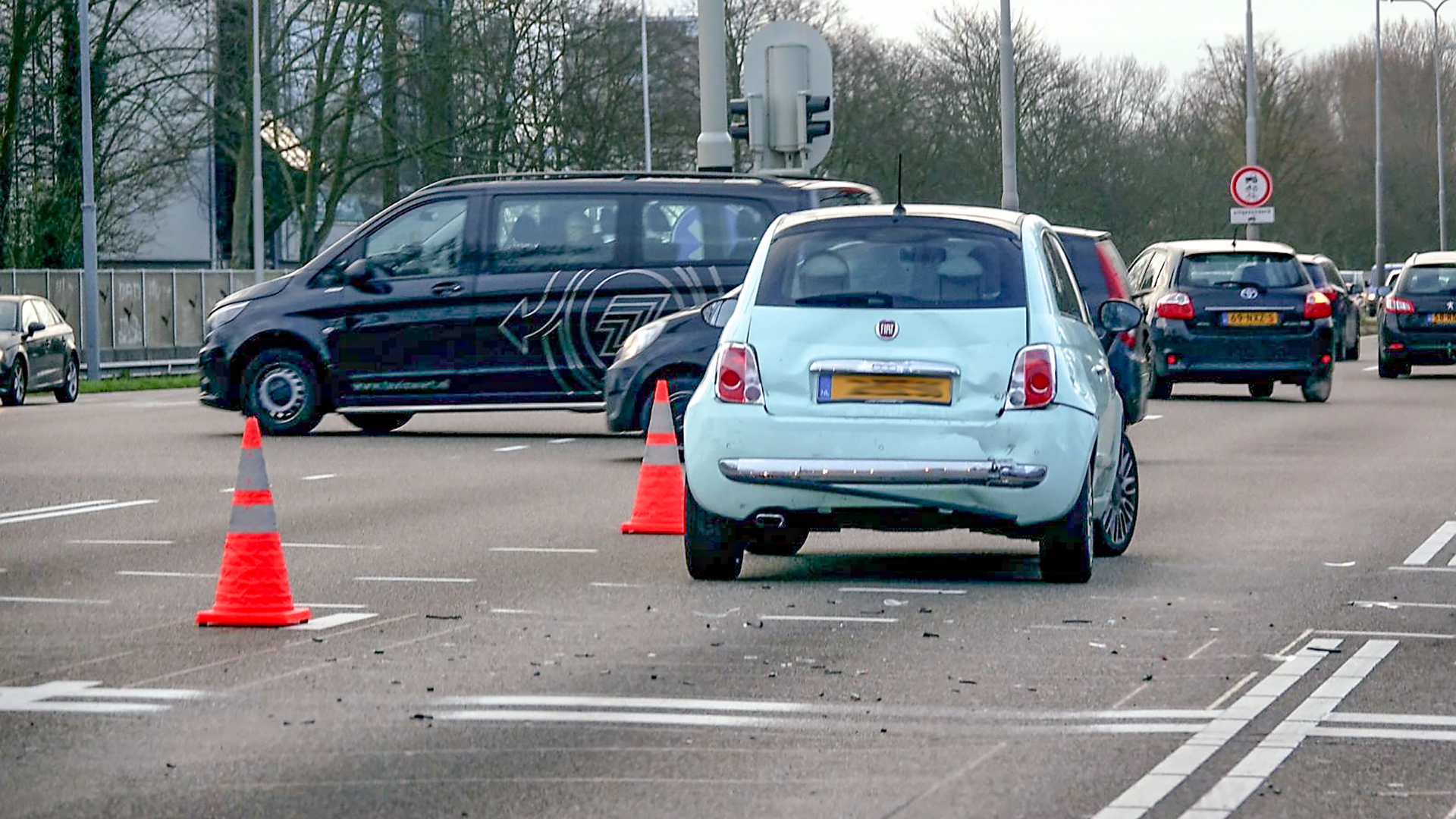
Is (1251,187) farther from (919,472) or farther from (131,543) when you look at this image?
(919,472)

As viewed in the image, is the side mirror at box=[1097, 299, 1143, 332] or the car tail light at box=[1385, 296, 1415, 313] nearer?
the side mirror at box=[1097, 299, 1143, 332]

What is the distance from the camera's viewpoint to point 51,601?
10047mm

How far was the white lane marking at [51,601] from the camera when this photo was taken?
392 inches

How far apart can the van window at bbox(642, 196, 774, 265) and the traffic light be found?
11.9 ft

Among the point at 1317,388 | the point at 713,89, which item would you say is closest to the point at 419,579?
the point at 713,89

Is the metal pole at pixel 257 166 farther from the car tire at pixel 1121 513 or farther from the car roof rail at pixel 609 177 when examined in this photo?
the car tire at pixel 1121 513

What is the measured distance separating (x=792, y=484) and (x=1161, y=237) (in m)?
69.0

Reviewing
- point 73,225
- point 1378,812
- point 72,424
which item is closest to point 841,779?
point 1378,812

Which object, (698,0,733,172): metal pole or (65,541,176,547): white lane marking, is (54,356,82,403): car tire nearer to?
(698,0,733,172): metal pole

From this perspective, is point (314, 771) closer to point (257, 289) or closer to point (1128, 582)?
point (1128, 582)

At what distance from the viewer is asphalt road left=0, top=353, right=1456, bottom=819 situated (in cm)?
614

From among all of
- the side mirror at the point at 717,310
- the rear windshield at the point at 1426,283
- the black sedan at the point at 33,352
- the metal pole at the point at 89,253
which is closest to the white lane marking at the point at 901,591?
the side mirror at the point at 717,310

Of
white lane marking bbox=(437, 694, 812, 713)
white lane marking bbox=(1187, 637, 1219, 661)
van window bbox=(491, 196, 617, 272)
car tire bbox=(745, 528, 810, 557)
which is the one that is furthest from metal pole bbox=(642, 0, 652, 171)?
white lane marking bbox=(437, 694, 812, 713)

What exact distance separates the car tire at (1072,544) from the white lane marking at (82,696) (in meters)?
→ 3.94
